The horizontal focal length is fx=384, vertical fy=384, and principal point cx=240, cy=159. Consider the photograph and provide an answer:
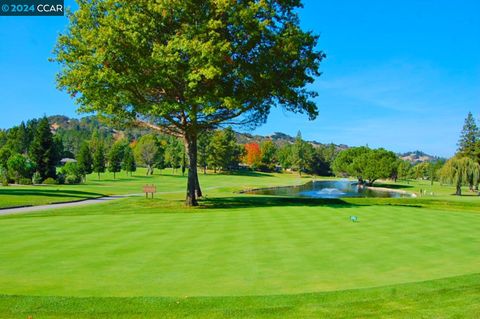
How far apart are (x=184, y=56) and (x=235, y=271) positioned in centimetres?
1809

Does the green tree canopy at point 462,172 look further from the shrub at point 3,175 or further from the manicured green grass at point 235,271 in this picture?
the shrub at point 3,175

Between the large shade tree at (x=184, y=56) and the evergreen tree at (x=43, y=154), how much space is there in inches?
1385

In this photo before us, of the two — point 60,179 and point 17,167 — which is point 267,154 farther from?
A: point 17,167

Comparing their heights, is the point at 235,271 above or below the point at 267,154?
below

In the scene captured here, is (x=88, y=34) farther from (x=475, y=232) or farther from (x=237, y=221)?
(x=475, y=232)

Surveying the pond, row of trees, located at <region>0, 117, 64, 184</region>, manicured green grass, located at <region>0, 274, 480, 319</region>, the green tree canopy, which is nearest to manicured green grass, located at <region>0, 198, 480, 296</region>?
manicured green grass, located at <region>0, 274, 480, 319</region>

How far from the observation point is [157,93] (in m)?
27.0

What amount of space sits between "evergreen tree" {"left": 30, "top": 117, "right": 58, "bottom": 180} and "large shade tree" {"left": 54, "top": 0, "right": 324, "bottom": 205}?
35177 millimetres

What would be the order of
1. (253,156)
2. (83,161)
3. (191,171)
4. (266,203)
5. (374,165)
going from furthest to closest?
(253,156) → (374,165) → (83,161) → (266,203) → (191,171)

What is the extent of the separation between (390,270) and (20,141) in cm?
13366

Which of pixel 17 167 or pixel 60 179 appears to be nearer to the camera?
pixel 17 167

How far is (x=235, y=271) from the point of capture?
8.07 m

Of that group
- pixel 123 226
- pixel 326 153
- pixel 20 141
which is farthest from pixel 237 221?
pixel 326 153

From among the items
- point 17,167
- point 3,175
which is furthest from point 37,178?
point 3,175
